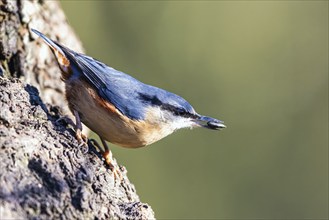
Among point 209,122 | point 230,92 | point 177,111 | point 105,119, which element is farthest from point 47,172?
point 230,92

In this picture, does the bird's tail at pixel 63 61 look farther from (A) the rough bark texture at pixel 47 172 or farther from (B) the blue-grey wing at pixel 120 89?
(A) the rough bark texture at pixel 47 172

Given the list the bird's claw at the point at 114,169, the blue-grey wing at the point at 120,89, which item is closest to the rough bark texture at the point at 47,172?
the bird's claw at the point at 114,169

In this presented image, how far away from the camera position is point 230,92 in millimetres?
8297

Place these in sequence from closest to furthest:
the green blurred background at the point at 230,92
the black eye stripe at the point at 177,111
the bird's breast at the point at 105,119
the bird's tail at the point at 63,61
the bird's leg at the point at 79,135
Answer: the bird's leg at the point at 79,135 → the bird's breast at the point at 105,119 → the bird's tail at the point at 63,61 → the black eye stripe at the point at 177,111 → the green blurred background at the point at 230,92

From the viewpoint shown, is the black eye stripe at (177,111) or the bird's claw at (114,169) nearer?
the bird's claw at (114,169)

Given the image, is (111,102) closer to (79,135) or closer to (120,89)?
(120,89)

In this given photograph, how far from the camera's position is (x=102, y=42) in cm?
797

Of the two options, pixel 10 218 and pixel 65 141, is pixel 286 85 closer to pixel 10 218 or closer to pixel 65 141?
pixel 65 141

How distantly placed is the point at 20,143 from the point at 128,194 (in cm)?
82

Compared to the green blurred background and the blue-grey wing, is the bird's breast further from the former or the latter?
the green blurred background

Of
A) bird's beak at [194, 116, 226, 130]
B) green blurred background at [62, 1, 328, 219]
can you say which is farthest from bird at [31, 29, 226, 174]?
green blurred background at [62, 1, 328, 219]

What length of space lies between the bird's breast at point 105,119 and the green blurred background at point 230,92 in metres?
2.84

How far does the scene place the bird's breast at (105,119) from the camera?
4.57 m

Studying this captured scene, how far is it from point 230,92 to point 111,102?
12.7 feet
